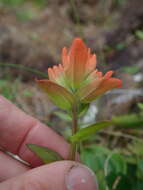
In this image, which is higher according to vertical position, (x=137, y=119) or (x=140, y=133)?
(x=137, y=119)

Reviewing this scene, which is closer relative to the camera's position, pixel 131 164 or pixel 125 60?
pixel 131 164

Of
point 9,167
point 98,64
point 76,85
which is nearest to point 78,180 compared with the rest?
point 76,85

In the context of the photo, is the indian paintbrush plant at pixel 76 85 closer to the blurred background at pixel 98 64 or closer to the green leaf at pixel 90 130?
the green leaf at pixel 90 130

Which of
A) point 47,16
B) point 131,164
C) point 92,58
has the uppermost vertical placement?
point 47,16

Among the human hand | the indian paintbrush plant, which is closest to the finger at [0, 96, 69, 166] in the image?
the human hand

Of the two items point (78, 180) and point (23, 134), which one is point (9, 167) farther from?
point (78, 180)

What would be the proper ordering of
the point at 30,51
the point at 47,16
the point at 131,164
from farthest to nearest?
the point at 47,16 → the point at 30,51 → the point at 131,164

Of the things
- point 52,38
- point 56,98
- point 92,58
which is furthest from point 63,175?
point 52,38

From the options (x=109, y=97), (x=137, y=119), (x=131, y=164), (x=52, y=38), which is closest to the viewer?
(x=137, y=119)

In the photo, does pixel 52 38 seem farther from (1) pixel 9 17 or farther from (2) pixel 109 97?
(2) pixel 109 97
